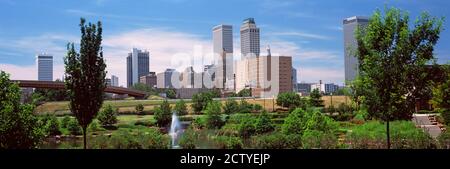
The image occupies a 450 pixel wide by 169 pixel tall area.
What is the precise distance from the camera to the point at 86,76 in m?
6.73

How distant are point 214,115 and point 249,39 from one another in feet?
21.7

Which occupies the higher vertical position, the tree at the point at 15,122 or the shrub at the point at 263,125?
the tree at the point at 15,122

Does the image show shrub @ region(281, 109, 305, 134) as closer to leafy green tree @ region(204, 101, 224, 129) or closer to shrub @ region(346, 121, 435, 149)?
shrub @ region(346, 121, 435, 149)

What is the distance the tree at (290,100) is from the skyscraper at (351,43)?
19.2ft

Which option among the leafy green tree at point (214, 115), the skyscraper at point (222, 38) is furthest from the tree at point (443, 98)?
the leafy green tree at point (214, 115)

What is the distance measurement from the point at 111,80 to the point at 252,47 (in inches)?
92.4

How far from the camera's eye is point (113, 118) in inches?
484

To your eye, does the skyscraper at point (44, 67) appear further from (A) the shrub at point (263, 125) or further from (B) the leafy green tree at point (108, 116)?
(A) the shrub at point (263, 125)

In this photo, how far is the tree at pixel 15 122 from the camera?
5.97 meters

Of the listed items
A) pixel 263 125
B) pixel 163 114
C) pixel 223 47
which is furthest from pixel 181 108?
pixel 223 47

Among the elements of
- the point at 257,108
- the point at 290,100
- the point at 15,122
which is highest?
the point at 290,100

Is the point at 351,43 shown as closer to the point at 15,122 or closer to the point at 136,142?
the point at 136,142
